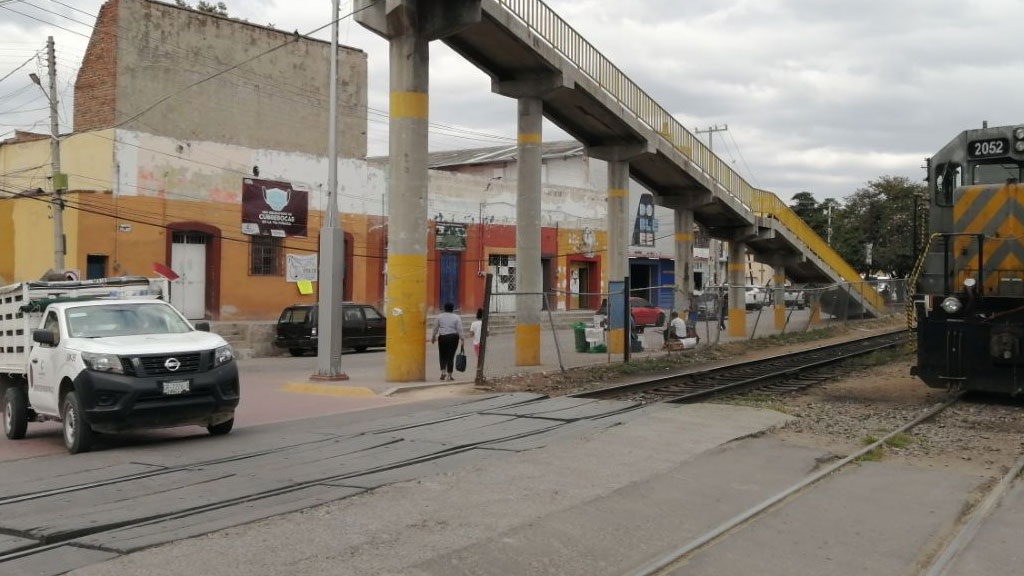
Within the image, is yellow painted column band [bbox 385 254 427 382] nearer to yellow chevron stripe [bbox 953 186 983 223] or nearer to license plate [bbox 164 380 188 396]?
license plate [bbox 164 380 188 396]

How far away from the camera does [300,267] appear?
113ft

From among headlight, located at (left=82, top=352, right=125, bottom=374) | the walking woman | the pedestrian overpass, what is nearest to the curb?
the walking woman

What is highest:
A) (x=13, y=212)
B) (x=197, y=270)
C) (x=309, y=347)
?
(x=13, y=212)

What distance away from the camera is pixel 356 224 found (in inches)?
1446

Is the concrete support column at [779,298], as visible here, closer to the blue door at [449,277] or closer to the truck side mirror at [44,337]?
the blue door at [449,277]

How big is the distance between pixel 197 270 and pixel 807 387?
74.2 ft

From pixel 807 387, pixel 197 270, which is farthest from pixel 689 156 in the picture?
A: pixel 197 270

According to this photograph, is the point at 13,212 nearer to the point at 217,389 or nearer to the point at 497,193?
the point at 497,193

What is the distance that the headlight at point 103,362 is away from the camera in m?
10.5

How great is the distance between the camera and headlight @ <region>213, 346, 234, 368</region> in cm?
1132

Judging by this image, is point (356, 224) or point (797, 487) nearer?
point (797, 487)

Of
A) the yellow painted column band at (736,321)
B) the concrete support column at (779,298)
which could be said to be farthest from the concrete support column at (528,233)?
the concrete support column at (779,298)

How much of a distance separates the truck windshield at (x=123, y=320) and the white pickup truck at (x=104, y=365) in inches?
0.5

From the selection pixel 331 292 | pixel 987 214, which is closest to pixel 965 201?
pixel 987 214
